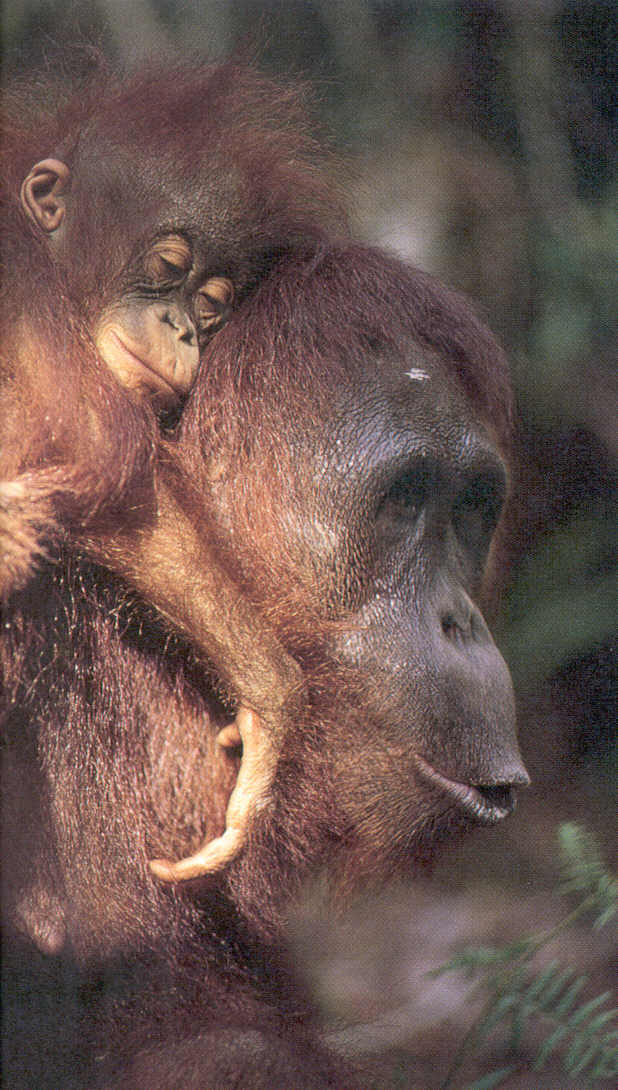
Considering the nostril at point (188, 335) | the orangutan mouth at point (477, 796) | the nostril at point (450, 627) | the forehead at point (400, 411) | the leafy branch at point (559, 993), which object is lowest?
the leafy branch at point (559, 993)

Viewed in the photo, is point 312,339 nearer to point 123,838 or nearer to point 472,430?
point 472,430

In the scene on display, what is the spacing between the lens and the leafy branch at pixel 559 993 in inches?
56.2

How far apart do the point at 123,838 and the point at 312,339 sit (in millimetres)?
652

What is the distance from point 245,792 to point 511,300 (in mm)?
807

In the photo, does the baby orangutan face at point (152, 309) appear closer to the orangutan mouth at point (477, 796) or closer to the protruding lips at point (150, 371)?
the protruding lips at point (150, 371)

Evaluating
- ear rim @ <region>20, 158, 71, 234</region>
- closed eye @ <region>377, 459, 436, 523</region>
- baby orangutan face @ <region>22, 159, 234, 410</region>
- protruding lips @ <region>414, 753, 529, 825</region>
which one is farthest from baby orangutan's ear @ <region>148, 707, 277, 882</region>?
ear rim @ <region>20, 158, 71, 234</region>

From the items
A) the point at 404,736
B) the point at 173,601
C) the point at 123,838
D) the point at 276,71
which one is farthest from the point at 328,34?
the point at 123,838

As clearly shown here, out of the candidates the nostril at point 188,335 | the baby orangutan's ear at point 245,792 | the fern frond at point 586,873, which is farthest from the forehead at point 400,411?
the fern frond at point 586,873

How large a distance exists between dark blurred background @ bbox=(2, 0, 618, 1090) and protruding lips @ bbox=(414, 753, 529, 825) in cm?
15

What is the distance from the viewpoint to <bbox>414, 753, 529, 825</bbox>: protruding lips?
1284 mm

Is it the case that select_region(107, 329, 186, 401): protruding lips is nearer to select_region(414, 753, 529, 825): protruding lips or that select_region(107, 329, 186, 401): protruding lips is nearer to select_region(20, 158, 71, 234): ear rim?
select_region(20, 158, 71, 234): ear rim

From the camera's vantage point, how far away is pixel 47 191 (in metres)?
1.25

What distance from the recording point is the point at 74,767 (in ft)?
4.36

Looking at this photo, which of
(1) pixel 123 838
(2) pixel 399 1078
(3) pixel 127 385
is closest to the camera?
(3) pixel 127 385
